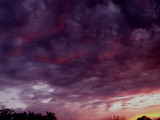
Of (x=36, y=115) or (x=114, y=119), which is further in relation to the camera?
(x=36, y=115)

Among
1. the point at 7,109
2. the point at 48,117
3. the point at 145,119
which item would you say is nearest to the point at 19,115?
the point at 7,109

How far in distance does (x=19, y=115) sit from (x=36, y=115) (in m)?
5.68

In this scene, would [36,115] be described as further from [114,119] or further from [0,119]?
[114,119]

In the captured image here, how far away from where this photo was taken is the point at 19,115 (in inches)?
1698

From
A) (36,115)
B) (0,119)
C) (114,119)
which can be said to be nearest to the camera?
(114,119)

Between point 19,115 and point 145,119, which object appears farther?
point 19,115

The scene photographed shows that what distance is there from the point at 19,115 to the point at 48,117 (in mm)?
10252

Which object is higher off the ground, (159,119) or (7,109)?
(7,109)

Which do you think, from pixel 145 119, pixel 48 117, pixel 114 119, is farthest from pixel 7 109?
pixel 145 119

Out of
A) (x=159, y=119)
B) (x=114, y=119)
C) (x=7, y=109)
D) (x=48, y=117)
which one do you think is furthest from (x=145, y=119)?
(x=7, y=109)

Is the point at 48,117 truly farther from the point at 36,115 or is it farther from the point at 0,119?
the point at 0,119

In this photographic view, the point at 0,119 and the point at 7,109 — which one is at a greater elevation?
the point at 7,109

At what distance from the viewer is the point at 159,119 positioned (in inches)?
1127

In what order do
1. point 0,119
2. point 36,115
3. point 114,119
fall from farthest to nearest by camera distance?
point 36,115 → point 0,119 → point 114,119
